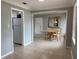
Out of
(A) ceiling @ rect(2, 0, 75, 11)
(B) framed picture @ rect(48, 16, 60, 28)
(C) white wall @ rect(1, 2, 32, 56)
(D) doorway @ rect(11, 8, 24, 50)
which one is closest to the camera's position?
(C) white wall @ rect(1, 2, 32, 56)

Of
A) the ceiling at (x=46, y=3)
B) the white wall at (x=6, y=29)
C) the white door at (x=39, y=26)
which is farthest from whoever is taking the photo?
the white door at (x=39, y=26)

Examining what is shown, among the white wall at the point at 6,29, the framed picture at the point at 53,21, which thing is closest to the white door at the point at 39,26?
the framed picture at the point at 53,21

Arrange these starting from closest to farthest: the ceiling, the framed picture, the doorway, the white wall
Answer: the white wall, the ceiling, the doorway, the framed picture

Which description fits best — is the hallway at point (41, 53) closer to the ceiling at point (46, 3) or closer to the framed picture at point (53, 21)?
the ceiling at point (46, 3)

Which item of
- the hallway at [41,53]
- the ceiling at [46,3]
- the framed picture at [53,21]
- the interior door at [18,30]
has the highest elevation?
the ceiling at [46,3]

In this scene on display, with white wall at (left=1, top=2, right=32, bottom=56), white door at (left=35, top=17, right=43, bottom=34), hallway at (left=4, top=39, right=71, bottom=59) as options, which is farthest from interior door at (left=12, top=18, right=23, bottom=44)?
white door at (left=35, top=17, right=43, bottom=34)

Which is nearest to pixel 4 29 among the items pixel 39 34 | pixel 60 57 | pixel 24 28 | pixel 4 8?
pixel 4 8

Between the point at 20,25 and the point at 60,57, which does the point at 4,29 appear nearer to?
the point at 20,25

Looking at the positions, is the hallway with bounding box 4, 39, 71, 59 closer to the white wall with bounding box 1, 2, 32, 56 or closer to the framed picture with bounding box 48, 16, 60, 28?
the white wall with bounding box 1, 2, 32, 56

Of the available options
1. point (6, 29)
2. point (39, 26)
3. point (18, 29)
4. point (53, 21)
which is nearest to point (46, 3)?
point (6, 29)

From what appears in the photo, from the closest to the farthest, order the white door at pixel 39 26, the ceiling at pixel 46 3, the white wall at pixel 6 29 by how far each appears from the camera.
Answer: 1. the white wall at pixel 6 29
2. the ceiling at pixel 46 3
3. the white door at pixel 39 26

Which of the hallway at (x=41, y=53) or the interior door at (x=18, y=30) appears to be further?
the interior door at (x=18, y=30)

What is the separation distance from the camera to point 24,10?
5297 millimetres

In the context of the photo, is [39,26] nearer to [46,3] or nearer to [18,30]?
[18,30]
